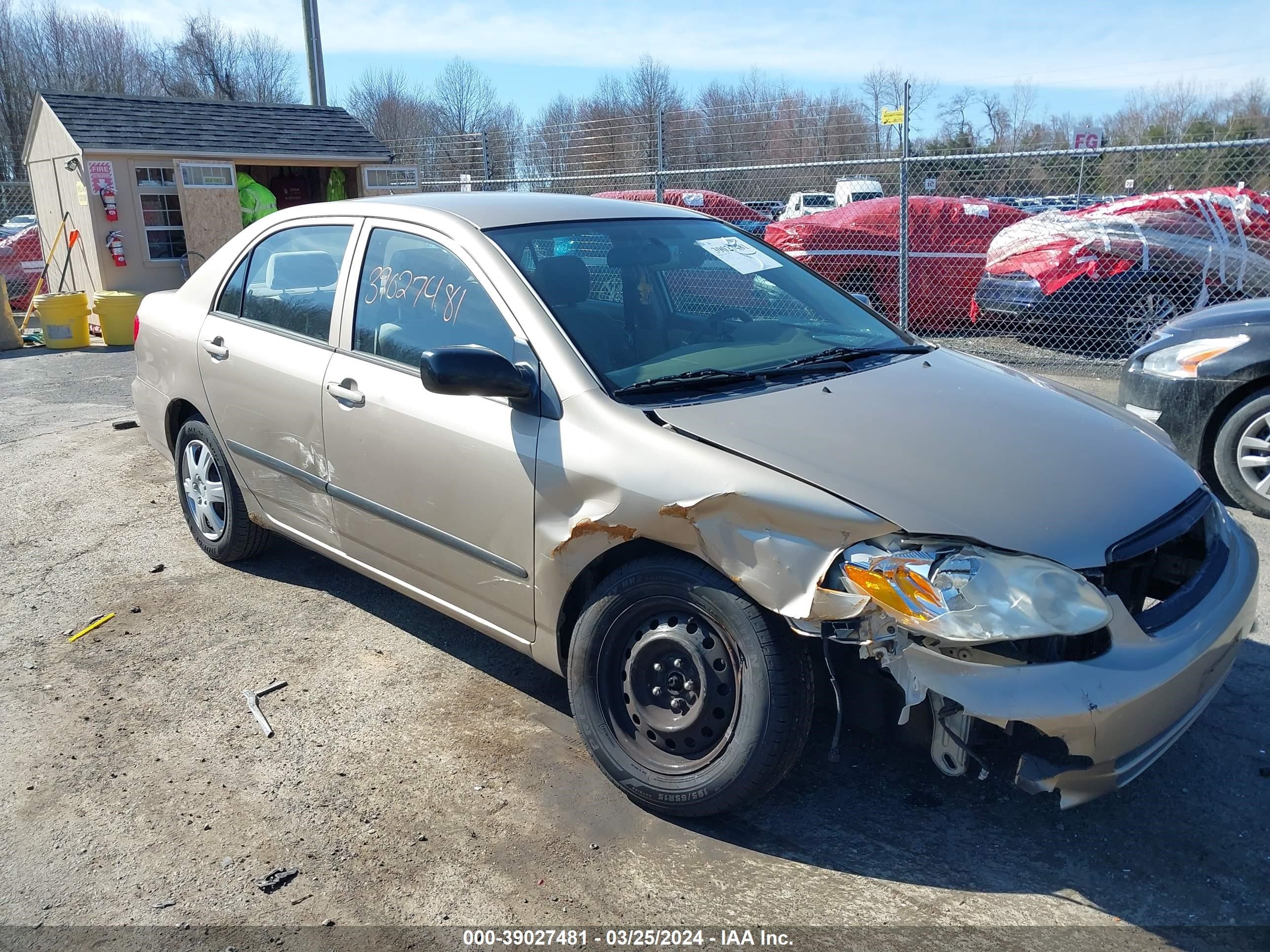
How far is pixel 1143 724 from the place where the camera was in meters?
2.43

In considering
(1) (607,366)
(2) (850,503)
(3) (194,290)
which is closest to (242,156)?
(3) (194,290)

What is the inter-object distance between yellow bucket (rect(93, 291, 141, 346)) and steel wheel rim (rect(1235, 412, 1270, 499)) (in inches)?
487

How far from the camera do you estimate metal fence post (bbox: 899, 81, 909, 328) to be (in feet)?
29.5

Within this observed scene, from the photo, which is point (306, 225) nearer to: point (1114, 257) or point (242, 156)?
A: point (1114, 257)

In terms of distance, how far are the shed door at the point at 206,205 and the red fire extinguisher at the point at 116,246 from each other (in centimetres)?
89

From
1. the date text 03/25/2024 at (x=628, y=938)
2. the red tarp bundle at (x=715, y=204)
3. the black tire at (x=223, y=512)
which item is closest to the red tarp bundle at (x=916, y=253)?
the red tarp bundle at (x=715, y=204)

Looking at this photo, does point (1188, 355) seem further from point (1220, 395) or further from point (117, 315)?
point (117, 315)

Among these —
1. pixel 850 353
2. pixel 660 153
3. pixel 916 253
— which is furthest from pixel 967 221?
pixel 850 353

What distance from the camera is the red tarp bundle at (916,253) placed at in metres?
11.5

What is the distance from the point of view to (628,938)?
2.43m

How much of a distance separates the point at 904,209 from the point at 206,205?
10.8m

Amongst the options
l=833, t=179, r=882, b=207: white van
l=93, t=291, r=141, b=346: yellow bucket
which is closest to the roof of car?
l=93, t=291, r=141, b=346: yellow bucket

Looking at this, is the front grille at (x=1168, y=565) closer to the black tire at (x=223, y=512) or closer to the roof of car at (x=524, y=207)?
the roof of car at (x=524, y=207)

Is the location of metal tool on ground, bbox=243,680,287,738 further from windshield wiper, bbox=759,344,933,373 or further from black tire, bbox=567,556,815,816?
windshield wiper, bbox=759,344,933,373
